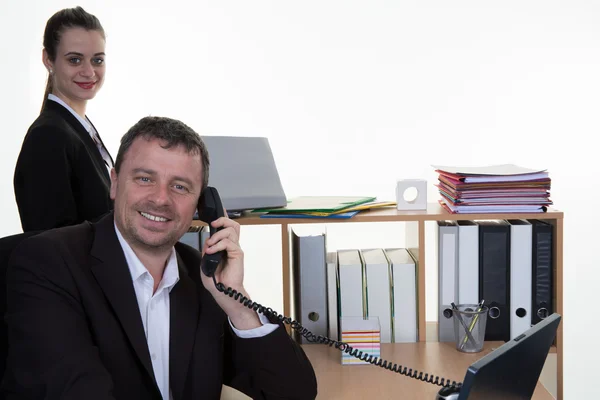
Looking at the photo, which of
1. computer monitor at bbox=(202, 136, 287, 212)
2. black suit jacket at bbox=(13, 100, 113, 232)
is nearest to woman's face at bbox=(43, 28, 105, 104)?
black suit jacket at bbox=(13, 100, 113, 232)

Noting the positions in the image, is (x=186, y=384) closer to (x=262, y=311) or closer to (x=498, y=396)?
(x=262, y=311)

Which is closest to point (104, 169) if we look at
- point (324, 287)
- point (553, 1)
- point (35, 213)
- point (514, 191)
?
point (35, 213)

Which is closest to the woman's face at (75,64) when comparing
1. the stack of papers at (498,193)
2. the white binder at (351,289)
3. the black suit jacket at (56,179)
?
the black suit jacket at (56,179)

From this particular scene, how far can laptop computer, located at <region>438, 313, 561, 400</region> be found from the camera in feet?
3.32

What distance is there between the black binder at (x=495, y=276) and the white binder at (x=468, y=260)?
2 cm

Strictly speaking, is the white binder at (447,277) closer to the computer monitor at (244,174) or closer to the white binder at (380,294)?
the white binder at (380,294)

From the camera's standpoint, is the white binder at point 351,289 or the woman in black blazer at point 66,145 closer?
the woman in black blazer at point 66,145

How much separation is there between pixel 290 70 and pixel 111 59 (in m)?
1.12

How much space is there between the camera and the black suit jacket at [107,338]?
1.41 meters

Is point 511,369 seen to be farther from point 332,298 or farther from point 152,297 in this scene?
point 332,298

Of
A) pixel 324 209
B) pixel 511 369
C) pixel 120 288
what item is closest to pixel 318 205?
pixel 324 209

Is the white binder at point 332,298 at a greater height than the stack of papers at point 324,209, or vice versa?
the stack of papers at point 324,209

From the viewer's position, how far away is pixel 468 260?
2303 millimetres

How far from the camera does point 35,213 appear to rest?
7.23ft
